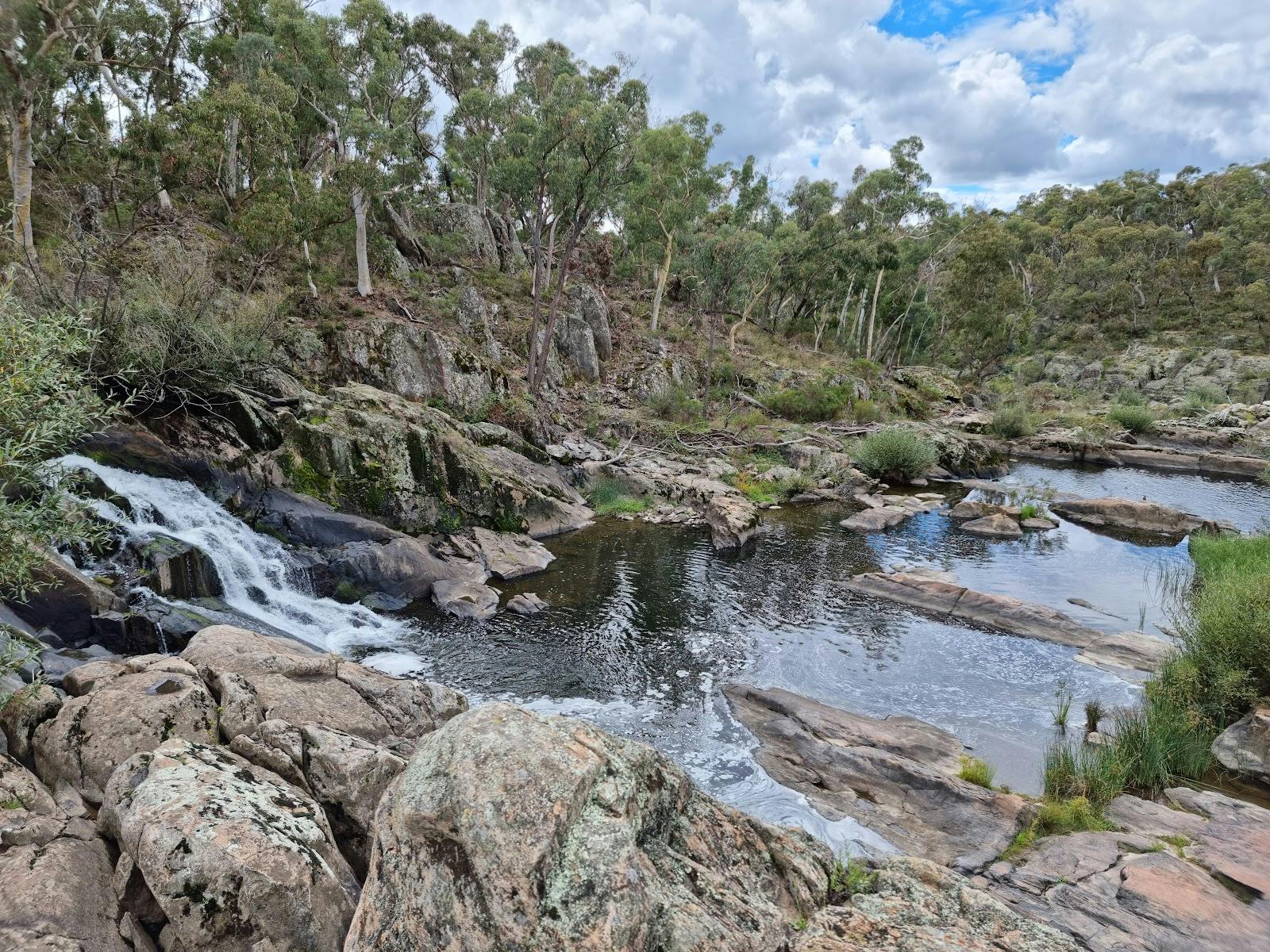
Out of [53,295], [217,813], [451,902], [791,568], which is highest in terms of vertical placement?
[53,295]

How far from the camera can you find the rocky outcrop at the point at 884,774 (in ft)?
22.9

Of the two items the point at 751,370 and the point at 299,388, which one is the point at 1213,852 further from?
the point at 751,370

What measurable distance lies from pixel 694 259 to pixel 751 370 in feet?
27.7

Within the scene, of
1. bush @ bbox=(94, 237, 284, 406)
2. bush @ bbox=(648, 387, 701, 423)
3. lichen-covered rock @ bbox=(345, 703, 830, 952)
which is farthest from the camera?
bush @ bbox=(648, 387, 701, 423)

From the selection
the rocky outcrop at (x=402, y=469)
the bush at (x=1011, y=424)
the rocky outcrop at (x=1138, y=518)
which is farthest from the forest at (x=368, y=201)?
the rocky outcrop at (x=1138, y=518)

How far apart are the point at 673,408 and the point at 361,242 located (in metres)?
16.2

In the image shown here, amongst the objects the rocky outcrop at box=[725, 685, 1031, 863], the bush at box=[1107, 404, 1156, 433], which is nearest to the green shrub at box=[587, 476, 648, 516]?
the rocky outcrop at box=[725, 685, 1031, 863]

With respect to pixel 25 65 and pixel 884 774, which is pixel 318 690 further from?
pixel 25 65

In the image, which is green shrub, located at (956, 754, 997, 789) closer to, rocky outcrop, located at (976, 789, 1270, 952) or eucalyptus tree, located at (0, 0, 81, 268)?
rocky outcrop, located at (976, 789, 1270, 952)

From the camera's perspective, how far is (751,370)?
42000 millimetres

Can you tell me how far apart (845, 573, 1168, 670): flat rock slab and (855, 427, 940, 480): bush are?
12.8m

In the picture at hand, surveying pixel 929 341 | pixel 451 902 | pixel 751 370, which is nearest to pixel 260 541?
pixel 451 902

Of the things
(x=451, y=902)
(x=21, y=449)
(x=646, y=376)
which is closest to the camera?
(x=451, y=902)

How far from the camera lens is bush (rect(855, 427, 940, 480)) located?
27.6 metres
